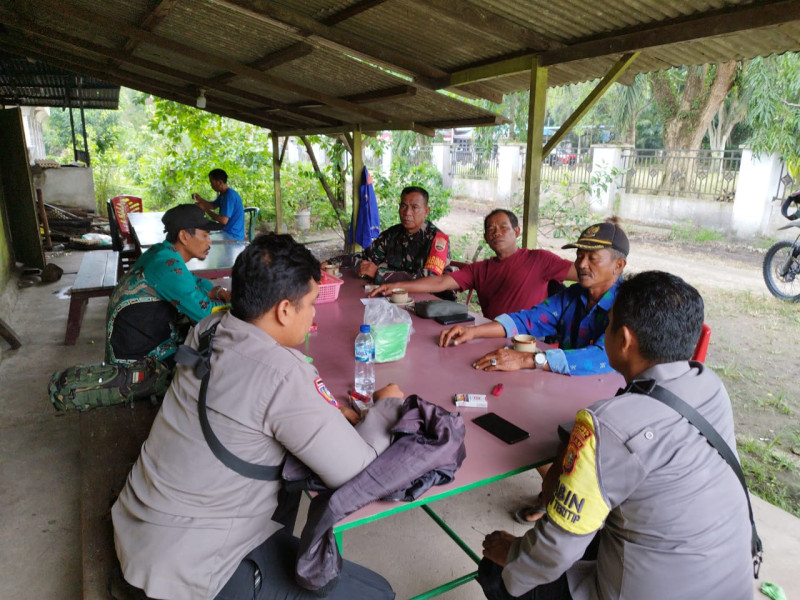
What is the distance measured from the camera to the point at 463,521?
266 cm

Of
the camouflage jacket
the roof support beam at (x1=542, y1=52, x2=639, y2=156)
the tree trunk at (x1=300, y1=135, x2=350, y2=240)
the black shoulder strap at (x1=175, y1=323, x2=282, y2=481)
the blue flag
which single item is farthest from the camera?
the tree trunk at (x1=300, y1=135, x2=350, y2=240)

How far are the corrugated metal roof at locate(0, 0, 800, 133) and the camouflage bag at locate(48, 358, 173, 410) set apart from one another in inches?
95.4

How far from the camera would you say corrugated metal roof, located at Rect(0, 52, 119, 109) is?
29.0ft

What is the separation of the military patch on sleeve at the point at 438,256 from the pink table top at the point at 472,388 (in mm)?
1060

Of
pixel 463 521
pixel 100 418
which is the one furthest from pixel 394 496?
pixel 100 418

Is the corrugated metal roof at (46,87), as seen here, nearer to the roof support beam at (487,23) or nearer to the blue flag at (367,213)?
the blue flag at (367,213)

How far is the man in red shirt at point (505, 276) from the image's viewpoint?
3215 millimetres

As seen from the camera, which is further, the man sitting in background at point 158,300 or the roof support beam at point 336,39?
the roof support beam at point 336,39

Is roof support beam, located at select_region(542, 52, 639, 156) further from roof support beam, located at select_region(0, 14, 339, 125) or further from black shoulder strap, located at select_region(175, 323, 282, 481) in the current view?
roof support beam, located at select_region(0, 14, 339, 125)

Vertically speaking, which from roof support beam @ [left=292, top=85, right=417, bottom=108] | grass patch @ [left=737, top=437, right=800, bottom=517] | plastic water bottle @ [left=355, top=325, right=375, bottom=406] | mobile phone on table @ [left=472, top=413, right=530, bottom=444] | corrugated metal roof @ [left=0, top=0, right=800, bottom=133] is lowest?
grass patch @ [left=737, top=437, right=800, bottom=517]

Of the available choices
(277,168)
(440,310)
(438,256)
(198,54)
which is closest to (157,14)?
(198,54)

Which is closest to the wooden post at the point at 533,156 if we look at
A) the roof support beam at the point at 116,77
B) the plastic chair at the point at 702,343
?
the plastic chair at the point at 702,343

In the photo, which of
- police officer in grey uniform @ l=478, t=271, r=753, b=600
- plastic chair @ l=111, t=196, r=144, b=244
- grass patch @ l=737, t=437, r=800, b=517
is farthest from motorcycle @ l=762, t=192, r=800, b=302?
plastic chair @ l=111, t=196, r=144, b=244

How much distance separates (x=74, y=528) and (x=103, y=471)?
32.9 inches
